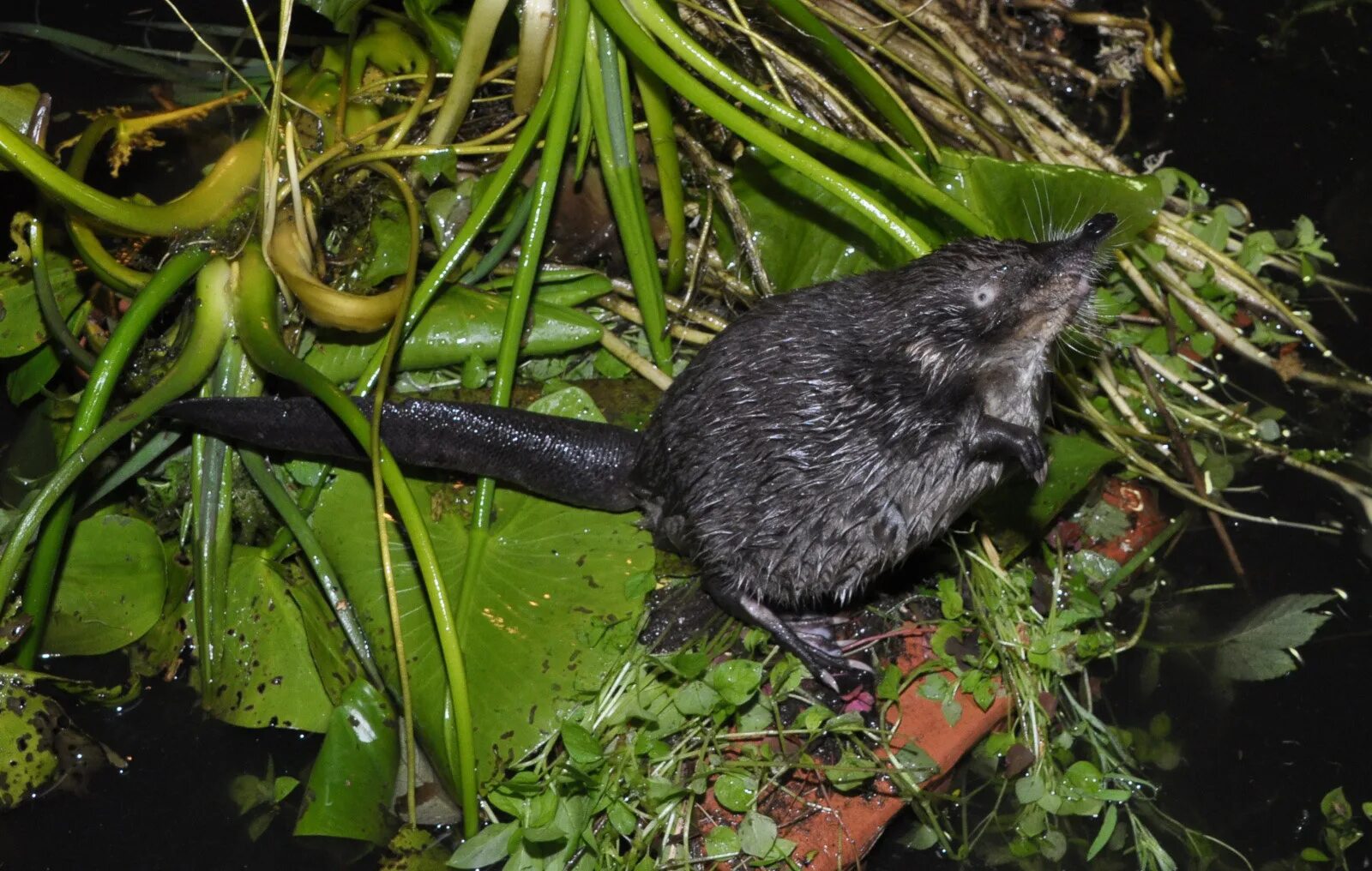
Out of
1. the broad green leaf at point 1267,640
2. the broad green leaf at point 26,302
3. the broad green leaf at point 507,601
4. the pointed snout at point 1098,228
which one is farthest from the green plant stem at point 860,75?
the broad green leaf at point 26,302

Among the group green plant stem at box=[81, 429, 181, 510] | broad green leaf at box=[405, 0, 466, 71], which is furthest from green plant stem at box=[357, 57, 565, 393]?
green plant stem at box=[81, 429, 181, 510]

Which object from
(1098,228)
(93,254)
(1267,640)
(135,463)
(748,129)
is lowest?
(1267,640)

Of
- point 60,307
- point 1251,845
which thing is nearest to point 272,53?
point 60,307

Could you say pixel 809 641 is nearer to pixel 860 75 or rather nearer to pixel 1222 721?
pixel 1222 721

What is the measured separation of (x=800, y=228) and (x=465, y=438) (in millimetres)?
938

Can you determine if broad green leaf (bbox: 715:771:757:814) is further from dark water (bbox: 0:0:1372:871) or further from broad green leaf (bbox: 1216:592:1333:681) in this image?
broad green leaf (bbox: 1216:592:1333:681)

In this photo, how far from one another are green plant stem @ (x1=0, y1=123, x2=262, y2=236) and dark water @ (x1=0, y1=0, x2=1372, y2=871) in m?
0.58

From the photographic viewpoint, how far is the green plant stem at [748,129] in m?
2.50

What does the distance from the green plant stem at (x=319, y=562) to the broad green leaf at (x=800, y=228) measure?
3.98 ft

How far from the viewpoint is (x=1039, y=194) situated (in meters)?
2.63

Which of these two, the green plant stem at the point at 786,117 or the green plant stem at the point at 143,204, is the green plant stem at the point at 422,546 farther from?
the green plant stem at the point at 786,117

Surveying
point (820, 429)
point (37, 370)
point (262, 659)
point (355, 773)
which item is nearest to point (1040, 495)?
point (820, 429)

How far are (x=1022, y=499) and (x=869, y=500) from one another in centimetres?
54

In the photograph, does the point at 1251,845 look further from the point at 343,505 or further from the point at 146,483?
the point at 146,483
